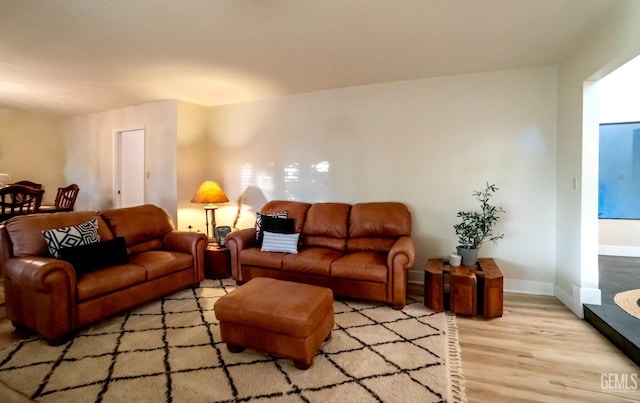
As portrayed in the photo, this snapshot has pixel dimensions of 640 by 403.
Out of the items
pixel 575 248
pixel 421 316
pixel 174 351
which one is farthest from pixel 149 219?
pixel 575 248

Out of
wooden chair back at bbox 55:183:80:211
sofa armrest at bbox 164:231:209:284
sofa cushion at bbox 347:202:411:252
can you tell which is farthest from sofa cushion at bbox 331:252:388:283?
wooden chair back at bbox 55:183:80:211

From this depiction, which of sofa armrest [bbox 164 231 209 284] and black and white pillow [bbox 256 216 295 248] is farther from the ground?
black and white pillow [bbox 256 216 295 248]

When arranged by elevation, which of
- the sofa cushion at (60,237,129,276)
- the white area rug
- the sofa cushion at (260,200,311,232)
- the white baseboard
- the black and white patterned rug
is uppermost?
the sofa cushion at (260,200,311,232)

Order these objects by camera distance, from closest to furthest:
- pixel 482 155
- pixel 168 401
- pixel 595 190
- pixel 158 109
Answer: pixel 168 401 < pixel 595 190 < pixel 482 155 < pixel 158 109

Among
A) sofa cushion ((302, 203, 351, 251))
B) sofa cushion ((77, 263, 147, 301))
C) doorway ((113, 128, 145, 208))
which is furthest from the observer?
doorway ((113, 128, 145, 208))

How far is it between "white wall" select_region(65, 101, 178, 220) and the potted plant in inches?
156

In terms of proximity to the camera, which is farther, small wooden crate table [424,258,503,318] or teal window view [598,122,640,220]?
teal window view [598,122,640,220]

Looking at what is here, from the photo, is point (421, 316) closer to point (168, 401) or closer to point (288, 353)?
point (288, 353)

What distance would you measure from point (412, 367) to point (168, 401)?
1.50m

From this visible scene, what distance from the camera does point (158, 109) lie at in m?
4.59

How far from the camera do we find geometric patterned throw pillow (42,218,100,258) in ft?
8.46

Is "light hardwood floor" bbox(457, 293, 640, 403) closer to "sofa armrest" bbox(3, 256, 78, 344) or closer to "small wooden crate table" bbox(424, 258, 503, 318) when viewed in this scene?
"small wooden crate table" bbox(424, 258, 503, 318)

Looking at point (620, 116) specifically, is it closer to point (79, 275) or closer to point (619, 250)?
point (619, 250)

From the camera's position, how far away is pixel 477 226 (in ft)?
10.2
